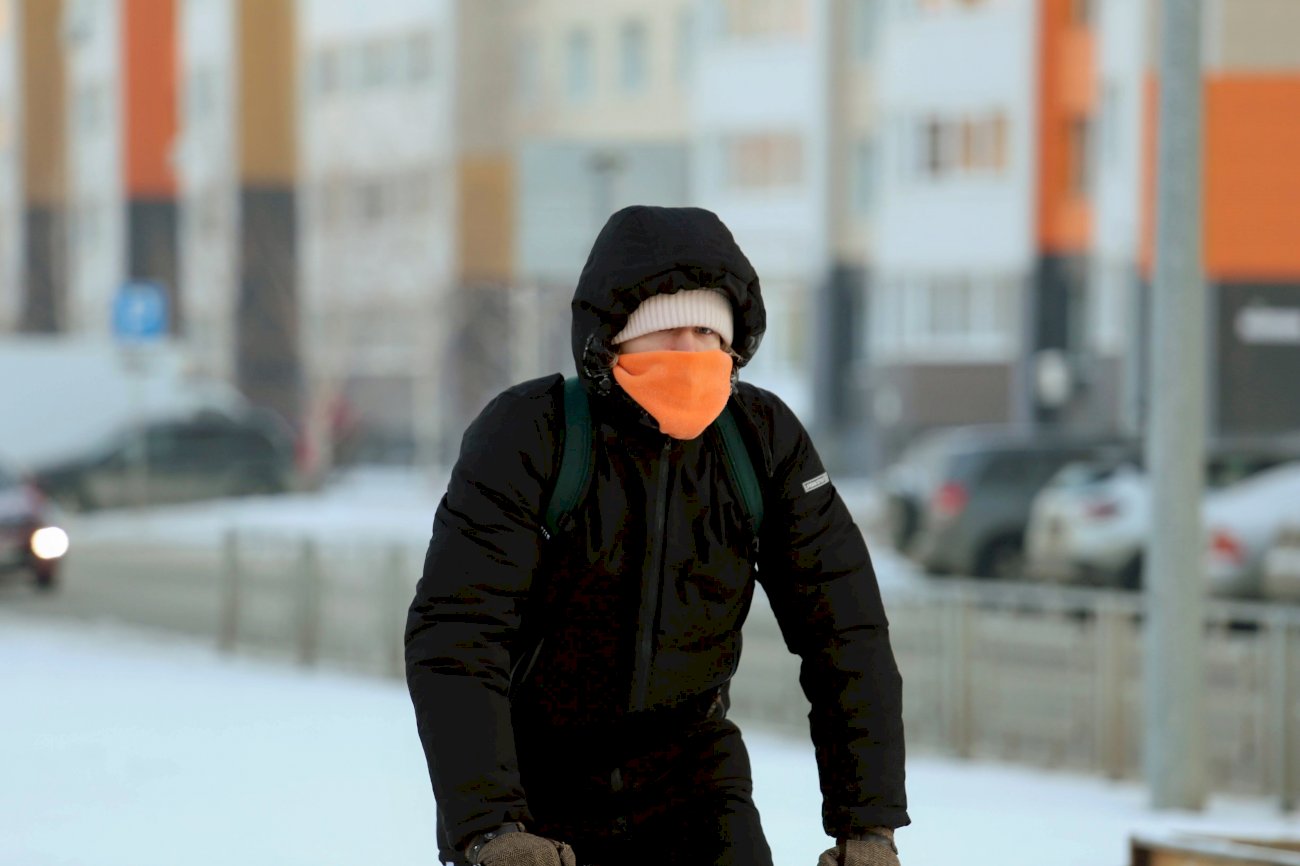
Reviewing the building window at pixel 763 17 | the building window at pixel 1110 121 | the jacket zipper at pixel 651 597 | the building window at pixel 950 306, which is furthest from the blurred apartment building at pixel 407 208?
the jacket zipper at pixel 651 597

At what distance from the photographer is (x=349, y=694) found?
1416 cm

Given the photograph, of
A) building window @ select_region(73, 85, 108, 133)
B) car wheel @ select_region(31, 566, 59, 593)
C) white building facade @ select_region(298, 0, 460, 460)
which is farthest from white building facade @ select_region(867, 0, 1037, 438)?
building window @ select_region(73, 85, 108, 133)

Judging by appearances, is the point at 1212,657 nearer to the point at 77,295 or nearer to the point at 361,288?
the point at 361,288

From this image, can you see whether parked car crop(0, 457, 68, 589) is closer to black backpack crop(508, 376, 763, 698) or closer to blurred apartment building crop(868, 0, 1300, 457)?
black backpack crop(508, 376, 763, 698)

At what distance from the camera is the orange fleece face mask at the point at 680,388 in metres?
3.43

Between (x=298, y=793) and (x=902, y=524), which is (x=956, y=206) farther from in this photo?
(x=298, y=793)

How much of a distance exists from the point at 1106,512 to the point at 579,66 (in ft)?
140

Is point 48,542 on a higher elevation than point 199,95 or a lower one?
lower

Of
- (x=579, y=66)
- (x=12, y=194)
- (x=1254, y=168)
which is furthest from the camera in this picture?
(x=12, y=194)

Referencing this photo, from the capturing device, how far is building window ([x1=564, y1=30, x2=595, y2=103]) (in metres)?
60.0

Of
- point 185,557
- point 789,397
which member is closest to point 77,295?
point 789,397

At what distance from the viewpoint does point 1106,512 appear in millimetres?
19000

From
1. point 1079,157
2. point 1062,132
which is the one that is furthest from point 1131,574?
point 1062,132

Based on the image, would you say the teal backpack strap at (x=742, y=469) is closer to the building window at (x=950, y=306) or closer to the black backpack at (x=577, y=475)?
the black backpack at (x=577, y=475)
